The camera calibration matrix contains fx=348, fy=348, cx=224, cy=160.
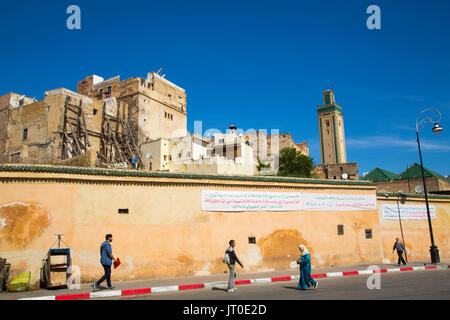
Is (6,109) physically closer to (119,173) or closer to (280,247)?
(119,173)

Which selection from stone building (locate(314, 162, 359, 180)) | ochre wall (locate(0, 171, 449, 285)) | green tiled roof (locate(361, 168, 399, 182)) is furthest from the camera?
green tiled roof (locate(361, 168, 399, 182))

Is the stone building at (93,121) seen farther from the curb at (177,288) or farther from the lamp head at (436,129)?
the lamp head at (436,129)

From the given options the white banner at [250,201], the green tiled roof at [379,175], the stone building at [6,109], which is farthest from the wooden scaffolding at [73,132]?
the green tiled roof at [379,175]

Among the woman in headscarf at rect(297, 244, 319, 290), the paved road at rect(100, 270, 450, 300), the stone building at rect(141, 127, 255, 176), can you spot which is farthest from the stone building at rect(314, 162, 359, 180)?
the woman in headscarf at rect(297, 244, 319, 290)

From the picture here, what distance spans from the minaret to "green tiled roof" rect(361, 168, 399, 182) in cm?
2787

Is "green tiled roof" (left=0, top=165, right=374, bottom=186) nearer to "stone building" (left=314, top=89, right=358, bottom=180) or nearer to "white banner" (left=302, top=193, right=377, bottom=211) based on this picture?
"white banner" (left=302, top=193, right=377, bottom=211)

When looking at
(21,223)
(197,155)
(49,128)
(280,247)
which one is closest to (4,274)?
(21,223)

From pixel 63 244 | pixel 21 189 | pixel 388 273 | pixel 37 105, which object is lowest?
pixel 388 273

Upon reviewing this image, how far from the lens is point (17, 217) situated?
11.7m

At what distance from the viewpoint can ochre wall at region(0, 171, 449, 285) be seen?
38.7ft

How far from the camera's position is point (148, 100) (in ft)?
147

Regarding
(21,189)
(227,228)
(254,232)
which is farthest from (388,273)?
(21,189)
